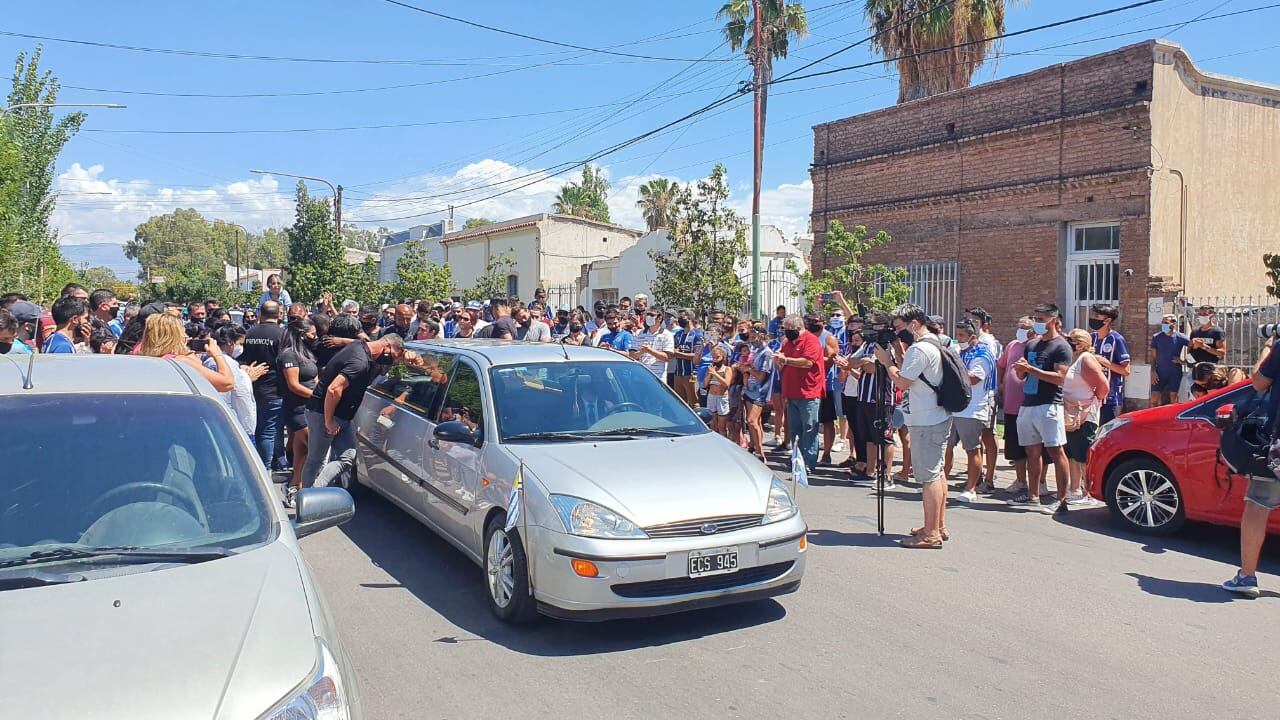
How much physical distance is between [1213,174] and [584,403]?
→ 51.4 feet

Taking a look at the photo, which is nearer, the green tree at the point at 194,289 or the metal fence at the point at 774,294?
the metal fence at the point at 774,294

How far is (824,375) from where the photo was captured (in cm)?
1085

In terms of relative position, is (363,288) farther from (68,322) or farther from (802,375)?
(802,375)

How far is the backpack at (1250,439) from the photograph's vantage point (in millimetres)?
6141

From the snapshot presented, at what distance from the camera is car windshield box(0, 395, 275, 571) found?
3170 mm

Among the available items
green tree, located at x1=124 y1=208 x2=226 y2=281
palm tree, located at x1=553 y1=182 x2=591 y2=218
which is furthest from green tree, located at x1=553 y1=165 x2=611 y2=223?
green tree, located at x1=124 y1=208 x2=226 y2=281

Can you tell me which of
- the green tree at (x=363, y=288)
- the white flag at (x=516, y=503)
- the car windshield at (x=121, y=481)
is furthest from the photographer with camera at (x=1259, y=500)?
the green tree at (x=363, y=288)

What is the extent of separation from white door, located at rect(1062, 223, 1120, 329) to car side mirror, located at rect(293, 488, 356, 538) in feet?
51.5

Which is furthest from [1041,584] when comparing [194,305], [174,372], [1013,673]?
[194,305]

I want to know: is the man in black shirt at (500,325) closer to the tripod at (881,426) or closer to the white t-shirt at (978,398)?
the tripod at (881,426)

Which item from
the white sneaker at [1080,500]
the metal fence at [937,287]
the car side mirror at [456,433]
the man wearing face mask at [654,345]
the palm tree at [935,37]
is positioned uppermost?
the palm tree at [935,37]

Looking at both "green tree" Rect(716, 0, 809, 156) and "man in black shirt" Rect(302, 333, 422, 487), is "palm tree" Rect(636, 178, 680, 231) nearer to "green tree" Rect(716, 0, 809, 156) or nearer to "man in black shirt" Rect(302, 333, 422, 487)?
"green tree" Rect(716, 0, 809, 156)

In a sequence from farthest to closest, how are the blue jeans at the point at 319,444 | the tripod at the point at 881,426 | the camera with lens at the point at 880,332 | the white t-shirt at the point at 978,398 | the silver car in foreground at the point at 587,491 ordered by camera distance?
1. the white t-shirt at the point at 978,398
2. the camera with lens at the point at 880,332
3. the blue jeans at the point at 319,444
4. the tripod at the point at 881,426
5. the silver car in foreground at the point at 587,491

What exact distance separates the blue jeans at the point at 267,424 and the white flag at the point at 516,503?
5.12 m
